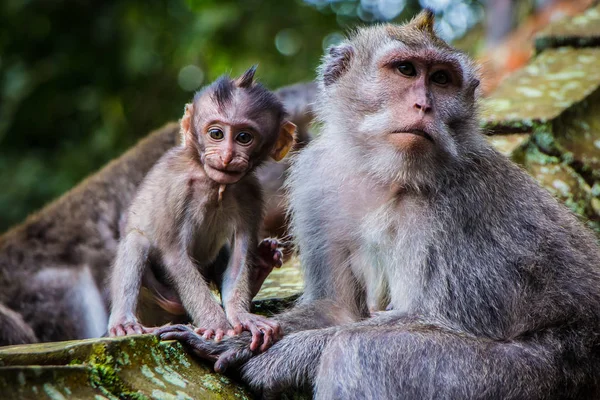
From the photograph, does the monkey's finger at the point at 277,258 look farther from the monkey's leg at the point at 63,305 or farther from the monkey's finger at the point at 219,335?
the monkey's leg at the point at 63,305

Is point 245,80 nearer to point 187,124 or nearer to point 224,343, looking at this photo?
point 187,124

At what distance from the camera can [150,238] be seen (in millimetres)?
4605

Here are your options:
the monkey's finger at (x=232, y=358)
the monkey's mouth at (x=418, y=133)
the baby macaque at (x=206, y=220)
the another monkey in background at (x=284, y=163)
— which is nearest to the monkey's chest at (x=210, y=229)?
the baby macaque at (x=206, y=220)

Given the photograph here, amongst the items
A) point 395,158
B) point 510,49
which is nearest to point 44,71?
point 510,49

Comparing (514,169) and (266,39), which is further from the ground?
(266,39)

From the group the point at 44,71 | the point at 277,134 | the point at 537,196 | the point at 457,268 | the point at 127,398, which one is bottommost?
the point at 127,398

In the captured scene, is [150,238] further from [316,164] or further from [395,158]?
[395,158]

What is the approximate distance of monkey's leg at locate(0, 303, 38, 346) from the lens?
7359 mm

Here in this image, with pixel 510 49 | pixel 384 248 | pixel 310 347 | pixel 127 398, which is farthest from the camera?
pixel 510 49

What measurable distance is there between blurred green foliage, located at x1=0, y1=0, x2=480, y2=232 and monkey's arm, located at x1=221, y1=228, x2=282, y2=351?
7.32 metres

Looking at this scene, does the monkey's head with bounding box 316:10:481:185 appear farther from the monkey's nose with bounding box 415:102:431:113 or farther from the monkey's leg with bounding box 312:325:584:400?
the monkey's leg with bounding box 312:325:584:400

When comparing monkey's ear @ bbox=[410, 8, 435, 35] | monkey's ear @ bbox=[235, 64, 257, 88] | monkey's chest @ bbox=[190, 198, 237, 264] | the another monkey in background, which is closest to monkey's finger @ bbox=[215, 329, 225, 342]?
monkey's chest @ bbox=[190, 198, 237, 264]

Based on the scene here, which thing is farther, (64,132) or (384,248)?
(64,132)

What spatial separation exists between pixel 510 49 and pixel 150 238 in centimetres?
805
